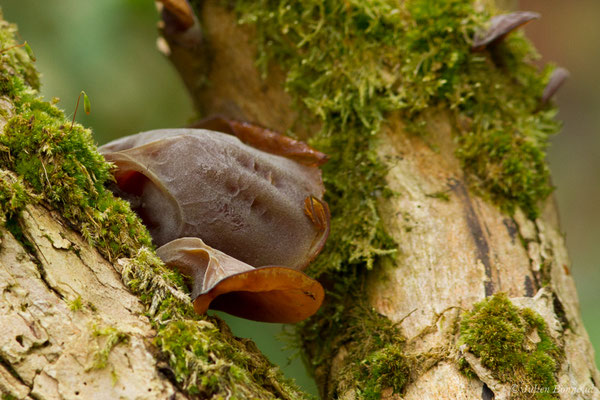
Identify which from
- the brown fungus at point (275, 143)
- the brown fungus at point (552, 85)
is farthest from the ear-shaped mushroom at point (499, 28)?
the brown fungus at point (275, 143)

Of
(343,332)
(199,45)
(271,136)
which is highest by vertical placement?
(199,45)

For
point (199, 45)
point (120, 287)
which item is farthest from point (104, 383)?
point (199, 45)

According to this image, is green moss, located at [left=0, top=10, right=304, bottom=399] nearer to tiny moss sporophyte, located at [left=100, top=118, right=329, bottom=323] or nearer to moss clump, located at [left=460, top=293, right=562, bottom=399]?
tiny moss sporophyte, located at [left=100, top=118, right=329, bottom=323]

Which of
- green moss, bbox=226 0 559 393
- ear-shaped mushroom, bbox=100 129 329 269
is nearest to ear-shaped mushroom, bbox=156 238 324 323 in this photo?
ear-shaped mushroom, bbox=100 129 329 269

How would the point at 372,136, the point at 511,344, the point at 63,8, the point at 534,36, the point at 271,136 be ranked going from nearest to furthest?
the point at 511,344 → the point at 271,136 → the point at 372,136 → the point at 63,8 → the point at 534,36

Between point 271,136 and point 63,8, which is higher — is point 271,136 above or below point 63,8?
below

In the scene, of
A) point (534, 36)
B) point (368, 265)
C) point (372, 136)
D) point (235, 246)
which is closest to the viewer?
point (235, 246)

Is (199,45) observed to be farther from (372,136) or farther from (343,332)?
(343,332)
